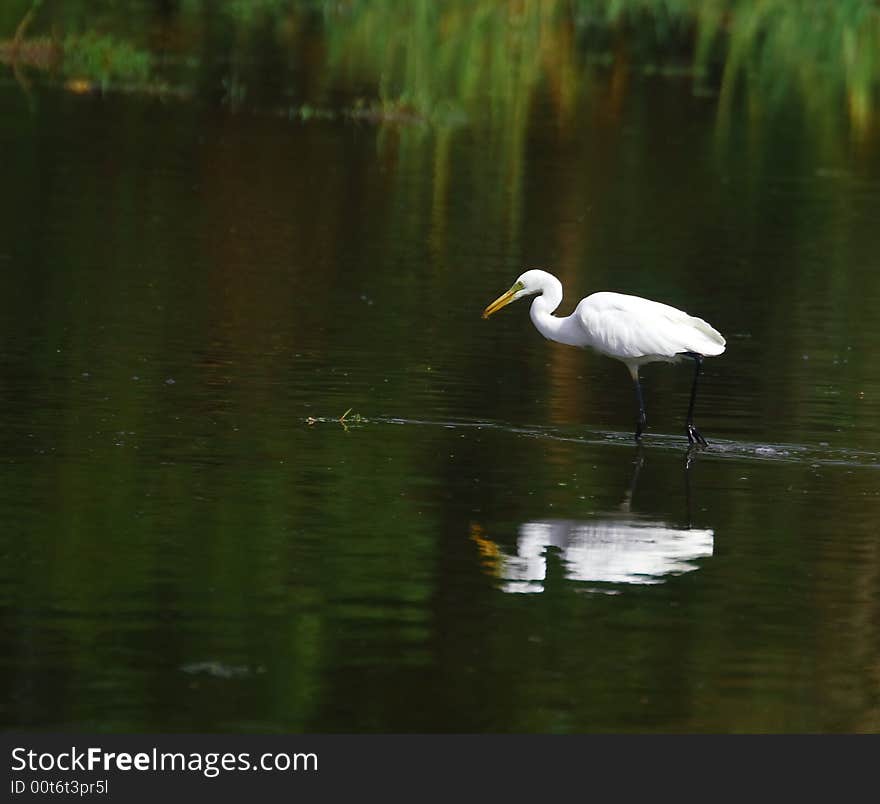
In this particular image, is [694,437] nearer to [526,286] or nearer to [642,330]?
[642,330]

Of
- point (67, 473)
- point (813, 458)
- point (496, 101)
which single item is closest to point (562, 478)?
point (813, 458)

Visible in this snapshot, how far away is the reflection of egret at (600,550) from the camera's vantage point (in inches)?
437

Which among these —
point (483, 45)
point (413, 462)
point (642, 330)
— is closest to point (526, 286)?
point (642, 330)

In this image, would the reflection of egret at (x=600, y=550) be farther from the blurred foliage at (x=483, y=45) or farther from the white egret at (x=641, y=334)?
the blurred foliage at (x=483, y=45)

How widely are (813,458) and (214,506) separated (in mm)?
3785

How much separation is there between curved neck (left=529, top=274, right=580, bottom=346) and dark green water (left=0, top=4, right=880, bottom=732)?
0.51 meters

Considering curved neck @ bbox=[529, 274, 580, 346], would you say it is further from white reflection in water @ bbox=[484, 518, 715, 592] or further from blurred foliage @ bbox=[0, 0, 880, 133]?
blurred foliage @ bbox=[0, 0, 880, 133]

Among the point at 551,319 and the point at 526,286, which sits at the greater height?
the point at 526,286

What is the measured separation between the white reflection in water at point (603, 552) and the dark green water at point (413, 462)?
3cm

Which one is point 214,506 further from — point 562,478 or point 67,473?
point 562,478

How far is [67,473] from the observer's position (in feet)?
42.1

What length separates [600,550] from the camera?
1162 cm

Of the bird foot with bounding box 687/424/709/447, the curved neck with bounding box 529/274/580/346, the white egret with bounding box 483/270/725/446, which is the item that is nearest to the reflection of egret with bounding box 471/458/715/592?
the bird foot with bounding box 687/424/709/447

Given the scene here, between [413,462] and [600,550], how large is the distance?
2188mm
